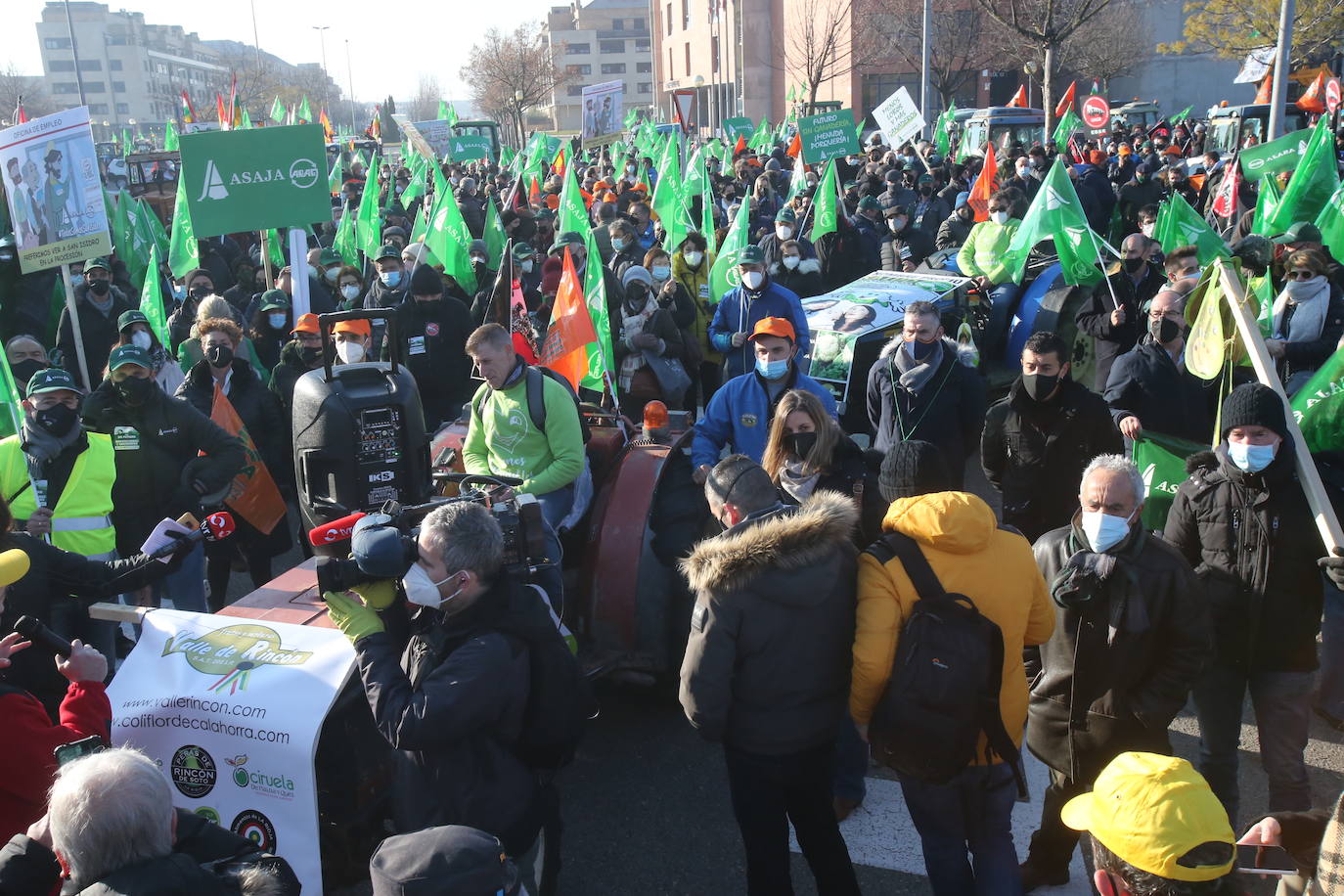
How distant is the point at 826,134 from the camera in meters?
15.4

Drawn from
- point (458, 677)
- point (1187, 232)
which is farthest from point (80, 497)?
point (1187, 232)

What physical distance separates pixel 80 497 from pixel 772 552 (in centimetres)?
357

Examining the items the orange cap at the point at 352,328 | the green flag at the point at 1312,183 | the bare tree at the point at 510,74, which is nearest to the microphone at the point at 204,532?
the orange cap at the point at 352,328

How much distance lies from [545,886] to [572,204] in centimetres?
727

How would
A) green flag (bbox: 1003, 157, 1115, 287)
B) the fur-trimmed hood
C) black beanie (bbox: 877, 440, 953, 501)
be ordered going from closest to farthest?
1. the fur-trimmed hood
2. black beanie (bbox: 877, 440, 953, 501)
3. green flag (bbox: 1003, 157, 1115, 287)

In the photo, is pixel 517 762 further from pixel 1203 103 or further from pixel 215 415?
pixel 1203 103

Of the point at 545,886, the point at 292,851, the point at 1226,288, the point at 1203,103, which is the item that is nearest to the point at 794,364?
the point at 1226,288

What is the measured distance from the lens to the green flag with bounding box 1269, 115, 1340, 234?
32.2ft

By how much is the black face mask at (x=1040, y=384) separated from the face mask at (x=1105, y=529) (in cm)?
176

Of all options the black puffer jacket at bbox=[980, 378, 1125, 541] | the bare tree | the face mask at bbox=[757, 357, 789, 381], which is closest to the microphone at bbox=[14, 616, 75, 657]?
the face mask at bbox=[757, 357, 789, 381]

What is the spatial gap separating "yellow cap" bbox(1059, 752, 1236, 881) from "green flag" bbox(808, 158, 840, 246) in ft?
32.4

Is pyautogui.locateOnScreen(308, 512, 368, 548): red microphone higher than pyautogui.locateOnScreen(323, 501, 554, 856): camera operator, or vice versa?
pyautogui.locateOnScreen(308, 512, 368, 548): red microphone

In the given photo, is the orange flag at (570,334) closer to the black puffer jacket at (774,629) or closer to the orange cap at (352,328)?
the orange cap at (352,328)

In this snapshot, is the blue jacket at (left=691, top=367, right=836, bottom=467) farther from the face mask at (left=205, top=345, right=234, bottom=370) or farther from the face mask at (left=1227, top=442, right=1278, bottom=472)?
the face mask at (left=205, top=345, right=234, bottom=370)
